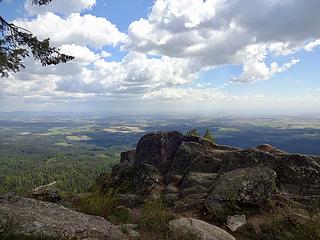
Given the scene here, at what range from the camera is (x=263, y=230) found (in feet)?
43.3

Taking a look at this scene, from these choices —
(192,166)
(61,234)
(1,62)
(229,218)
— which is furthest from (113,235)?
(192,166)

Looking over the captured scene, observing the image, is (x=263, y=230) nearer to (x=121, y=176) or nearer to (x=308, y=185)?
(x=308, y=185)

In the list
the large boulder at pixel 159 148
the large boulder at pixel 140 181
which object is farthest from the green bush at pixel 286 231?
the large boulder at pixel 159 148

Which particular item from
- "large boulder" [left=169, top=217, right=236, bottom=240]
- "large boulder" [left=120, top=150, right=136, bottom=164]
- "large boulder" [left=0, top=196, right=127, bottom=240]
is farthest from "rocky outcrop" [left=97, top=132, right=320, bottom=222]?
"large boulder" [left=120, top=150, right=136, bottom=164]

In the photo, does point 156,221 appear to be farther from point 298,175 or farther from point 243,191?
point 298,175

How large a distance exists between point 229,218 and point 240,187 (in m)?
2.05

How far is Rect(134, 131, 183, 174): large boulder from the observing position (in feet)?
124

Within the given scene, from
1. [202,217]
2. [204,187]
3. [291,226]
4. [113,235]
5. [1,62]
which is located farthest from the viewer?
[204,187]

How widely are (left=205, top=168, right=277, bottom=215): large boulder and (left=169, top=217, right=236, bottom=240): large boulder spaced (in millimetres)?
3381

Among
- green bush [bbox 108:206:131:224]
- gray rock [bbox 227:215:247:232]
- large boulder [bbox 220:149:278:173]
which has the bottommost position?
gray rock [bbox 227:215:247:232]

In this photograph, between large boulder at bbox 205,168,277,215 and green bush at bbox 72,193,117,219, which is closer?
green bush at bbox 72,193,117,219

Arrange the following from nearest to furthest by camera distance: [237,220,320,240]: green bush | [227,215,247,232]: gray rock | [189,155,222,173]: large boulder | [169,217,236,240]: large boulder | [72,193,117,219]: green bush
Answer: [237,220,320,240]: green bush → [169,217,236,240]: large boulder → [72,193,117,219]: green bush → [227,215,247,232]: gray rock → [189,155,222,173]: large boulder

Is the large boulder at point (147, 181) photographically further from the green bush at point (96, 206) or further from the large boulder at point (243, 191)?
the green bush at point (96, 206)

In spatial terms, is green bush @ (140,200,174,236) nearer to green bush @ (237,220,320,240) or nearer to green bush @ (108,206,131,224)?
green bush @ (108,206,131,224)
